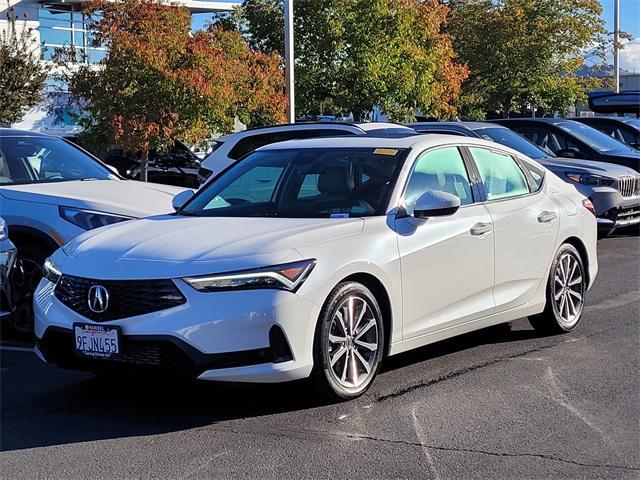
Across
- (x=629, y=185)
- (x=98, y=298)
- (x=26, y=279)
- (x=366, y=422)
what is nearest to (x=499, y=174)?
(x=366, y=422)

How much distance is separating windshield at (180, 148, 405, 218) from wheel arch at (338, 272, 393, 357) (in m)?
0.53

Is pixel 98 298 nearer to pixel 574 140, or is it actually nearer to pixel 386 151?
pixel 386 151

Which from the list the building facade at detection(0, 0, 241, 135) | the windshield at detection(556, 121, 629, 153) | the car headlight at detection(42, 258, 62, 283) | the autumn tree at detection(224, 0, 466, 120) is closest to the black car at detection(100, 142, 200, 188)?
the autumn tree at detection(224, 0, 466, 120)

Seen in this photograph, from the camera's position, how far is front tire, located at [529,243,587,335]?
23.9 feet

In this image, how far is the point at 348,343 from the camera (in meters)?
5.48

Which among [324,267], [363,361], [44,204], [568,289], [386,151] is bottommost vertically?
[363,361]

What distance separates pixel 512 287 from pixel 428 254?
1.12 meters

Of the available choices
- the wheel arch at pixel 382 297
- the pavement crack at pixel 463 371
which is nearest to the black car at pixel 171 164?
the pavement crack at pixel 463 371

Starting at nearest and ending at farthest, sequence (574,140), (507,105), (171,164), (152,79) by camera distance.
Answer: (574,140) < (152,79) < (171,164) < (507,105)

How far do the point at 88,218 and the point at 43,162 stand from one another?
4.94 ft

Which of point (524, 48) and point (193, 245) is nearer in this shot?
point (193, 245)

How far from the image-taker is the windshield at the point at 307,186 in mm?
6113

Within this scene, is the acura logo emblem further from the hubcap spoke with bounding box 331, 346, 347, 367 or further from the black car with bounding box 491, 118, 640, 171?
the black car with bounding box 491, 118, 640, 171

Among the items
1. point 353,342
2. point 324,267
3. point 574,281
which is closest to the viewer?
point 324,267
